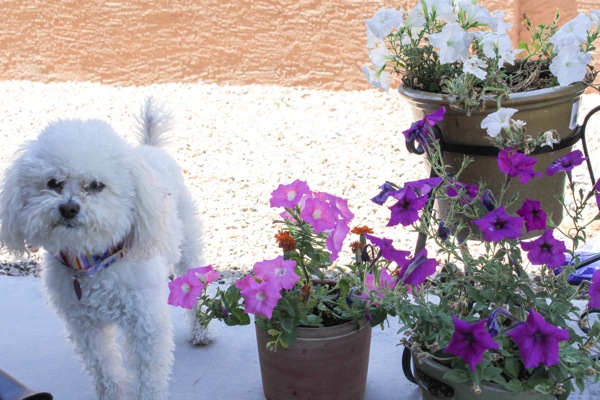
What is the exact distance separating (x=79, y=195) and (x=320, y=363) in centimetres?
92

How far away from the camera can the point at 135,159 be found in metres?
2.35

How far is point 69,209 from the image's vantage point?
2.15 meters

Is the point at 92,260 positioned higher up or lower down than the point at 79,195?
lower down

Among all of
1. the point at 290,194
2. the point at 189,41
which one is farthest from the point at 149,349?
the point at 189,41

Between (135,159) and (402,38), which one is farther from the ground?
(402,38)

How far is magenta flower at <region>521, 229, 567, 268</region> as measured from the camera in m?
2.00

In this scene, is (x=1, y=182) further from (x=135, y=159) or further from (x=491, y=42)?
(x=491, y=42)

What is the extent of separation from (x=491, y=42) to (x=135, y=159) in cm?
127

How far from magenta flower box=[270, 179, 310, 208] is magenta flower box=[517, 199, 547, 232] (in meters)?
0.68

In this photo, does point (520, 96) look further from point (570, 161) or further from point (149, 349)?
point (149, 349)

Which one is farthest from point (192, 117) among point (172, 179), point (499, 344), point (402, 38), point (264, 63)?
point (499, 344)

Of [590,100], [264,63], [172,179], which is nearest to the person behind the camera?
[172,179]

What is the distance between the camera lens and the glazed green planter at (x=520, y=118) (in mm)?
2611

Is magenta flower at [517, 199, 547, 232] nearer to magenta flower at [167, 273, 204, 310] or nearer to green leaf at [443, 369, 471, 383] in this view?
green leaf at [443, 369, 471, 383]
